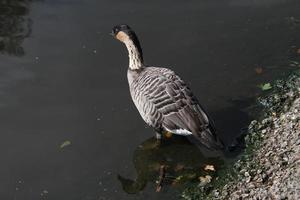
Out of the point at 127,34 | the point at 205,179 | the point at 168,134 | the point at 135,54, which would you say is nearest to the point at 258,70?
the point at 168,134

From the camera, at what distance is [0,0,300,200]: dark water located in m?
8.64

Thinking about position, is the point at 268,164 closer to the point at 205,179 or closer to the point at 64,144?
the point at 205,179

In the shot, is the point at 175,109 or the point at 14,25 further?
the point at 14,25

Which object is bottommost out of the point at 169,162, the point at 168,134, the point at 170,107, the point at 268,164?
the point at 169,162

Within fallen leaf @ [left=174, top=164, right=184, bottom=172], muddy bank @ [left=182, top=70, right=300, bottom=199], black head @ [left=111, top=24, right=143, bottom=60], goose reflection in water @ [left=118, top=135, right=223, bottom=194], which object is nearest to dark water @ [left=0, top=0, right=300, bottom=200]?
goose reflection in water @ [left=118, top=135, right=223, bottom=194]

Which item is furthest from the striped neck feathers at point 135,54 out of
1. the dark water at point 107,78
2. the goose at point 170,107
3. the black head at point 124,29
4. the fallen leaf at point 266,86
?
the fallen leaf at point 266,86

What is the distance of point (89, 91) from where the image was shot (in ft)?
33.2

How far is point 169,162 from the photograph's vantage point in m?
8.69

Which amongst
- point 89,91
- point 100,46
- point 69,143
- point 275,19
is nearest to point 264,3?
point 275,19

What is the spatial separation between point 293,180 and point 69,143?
3899mm

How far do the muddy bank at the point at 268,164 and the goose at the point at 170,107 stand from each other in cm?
54

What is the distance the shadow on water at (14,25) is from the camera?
36.1ft

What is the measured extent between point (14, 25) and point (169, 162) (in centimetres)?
497

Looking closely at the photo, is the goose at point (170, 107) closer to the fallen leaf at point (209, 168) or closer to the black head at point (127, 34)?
the fallen leaf at point (209, 168)
